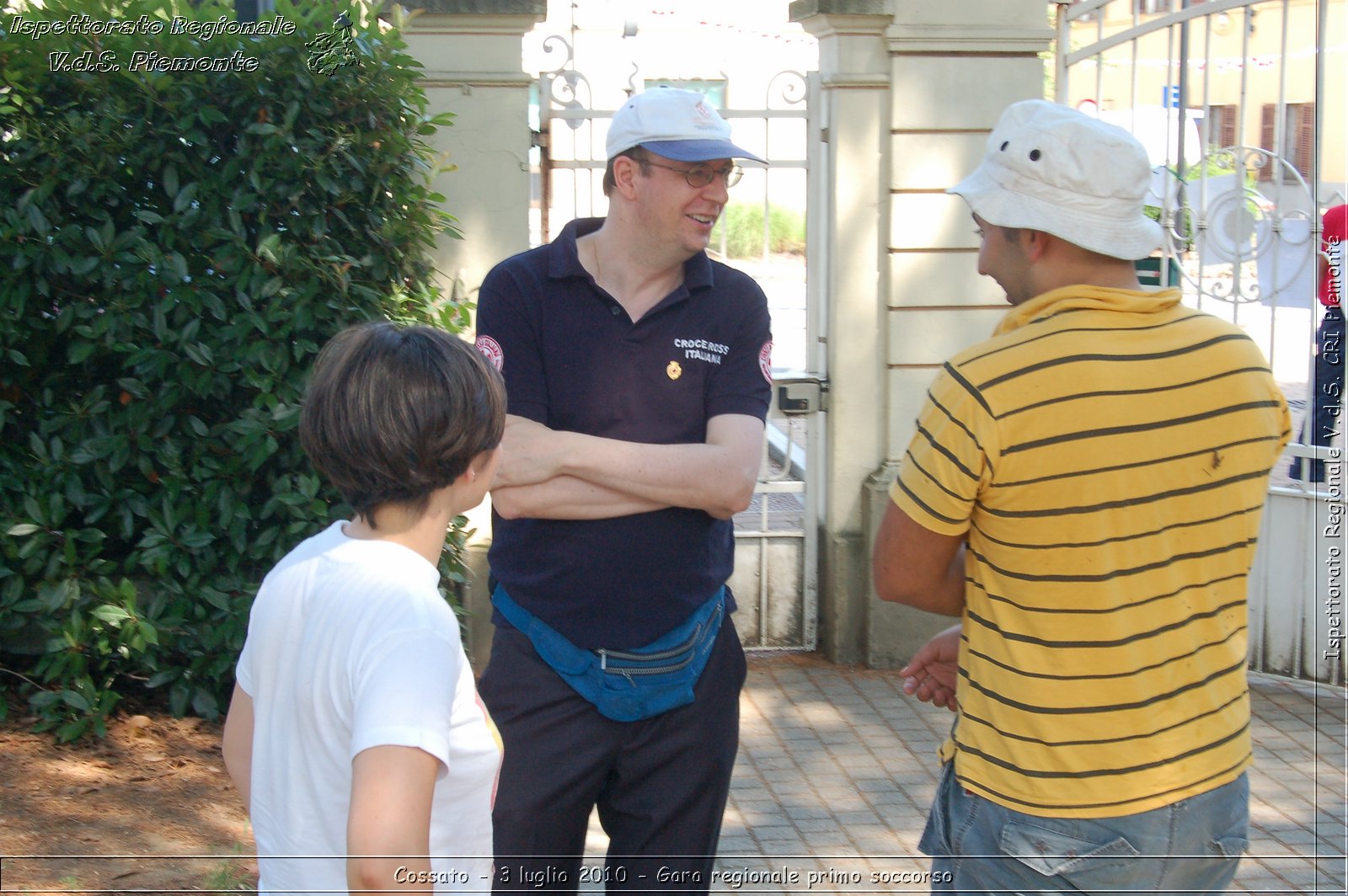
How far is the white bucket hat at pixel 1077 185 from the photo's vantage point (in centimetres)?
200

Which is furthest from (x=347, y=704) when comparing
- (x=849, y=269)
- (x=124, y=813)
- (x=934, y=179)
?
(x=934, y=179)

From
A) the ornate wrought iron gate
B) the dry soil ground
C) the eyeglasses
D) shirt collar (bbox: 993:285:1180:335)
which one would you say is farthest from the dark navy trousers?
the ornate wrought iron gate

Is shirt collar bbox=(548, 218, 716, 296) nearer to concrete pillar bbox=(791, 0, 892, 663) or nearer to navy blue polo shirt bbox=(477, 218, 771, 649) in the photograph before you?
navy blue polo shirt bbox=(477, 218, 771, 649)

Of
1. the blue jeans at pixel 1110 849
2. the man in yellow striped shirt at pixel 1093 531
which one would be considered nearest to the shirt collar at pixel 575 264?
the man in yellow striped shirt at pixel 1093 531

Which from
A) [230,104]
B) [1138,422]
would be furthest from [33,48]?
[1138,422]

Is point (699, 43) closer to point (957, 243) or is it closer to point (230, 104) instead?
point (957, 243)

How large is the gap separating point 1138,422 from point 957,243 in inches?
152

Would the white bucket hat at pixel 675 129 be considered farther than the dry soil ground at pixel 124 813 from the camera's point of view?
No

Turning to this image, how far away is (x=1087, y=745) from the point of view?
6.40 ft

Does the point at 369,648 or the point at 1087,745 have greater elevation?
the point at 369,648

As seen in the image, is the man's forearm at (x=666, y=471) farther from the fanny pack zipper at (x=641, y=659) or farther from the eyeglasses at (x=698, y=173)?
the eyeglasses at (x=698, y=173)

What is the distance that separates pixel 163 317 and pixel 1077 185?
135 inches

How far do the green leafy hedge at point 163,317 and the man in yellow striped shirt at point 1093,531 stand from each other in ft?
9.93

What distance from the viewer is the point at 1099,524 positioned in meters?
1.93
